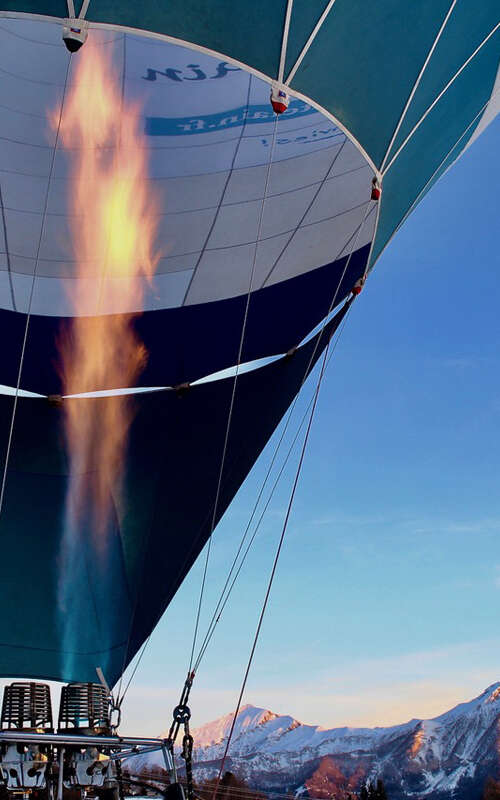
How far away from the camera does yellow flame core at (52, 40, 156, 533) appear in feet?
17.5

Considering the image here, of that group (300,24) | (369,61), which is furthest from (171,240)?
(300,24)

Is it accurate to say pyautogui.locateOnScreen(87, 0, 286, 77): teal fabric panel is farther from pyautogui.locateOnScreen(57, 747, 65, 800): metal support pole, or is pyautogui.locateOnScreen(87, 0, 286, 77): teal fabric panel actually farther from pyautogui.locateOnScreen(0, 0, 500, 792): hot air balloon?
pyautogui.locateOnScreen(57, 747, 65, 800): metal support pole

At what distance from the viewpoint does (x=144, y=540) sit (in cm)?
886

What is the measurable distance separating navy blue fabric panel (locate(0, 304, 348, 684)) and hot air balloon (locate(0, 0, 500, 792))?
3cm

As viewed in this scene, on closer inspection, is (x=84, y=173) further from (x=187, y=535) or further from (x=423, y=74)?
(x=187, y=535)

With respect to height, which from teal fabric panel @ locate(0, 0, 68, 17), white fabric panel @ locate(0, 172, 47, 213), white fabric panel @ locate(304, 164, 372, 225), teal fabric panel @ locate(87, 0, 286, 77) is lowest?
teal fabric panel @ locate(0, 0, 68, 17)

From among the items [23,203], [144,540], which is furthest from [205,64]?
[144,540]

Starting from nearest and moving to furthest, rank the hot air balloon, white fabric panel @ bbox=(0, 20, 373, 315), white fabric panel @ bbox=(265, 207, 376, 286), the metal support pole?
the metal support pole, the hot air balloon, white fabric panel @ bbox=(0, 20, 373, 315), white fabric panel @ bbox=(265, 207, 376, 286)

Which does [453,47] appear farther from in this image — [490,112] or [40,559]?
[40,559]

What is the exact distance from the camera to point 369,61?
4.58m

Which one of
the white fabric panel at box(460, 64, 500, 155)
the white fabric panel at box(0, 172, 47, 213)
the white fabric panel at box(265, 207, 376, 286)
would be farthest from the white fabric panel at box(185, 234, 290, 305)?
the white fabric panel at box(460, 64, 500, 155)

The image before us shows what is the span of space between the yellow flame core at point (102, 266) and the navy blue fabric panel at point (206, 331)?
0.18 m

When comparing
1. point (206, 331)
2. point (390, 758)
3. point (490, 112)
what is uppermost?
point (490, 112)

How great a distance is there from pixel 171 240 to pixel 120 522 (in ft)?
11.9
